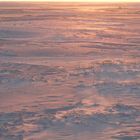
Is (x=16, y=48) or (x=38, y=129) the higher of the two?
(x=16, y=48)

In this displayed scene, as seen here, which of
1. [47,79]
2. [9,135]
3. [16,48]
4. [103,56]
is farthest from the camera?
[16,48]

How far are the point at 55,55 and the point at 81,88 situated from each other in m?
6.20

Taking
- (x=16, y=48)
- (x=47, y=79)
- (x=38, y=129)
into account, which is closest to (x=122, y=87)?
(x=47, y=79)

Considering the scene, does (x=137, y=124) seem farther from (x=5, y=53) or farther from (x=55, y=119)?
(x=5, y=53)

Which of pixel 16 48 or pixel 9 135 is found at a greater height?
pixel 16 48

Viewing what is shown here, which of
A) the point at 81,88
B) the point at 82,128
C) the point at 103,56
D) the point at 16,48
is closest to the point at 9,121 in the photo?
the point at 82,128

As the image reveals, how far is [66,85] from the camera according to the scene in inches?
474

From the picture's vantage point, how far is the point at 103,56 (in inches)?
683

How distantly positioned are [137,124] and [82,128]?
1.00 m

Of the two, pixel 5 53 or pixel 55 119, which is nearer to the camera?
pixel 55 119

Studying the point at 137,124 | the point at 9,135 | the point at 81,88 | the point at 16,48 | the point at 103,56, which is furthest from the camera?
the point at 16,48

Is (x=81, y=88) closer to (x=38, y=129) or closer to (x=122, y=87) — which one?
(x=122, y=87)

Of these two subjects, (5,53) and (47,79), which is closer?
(47,79)

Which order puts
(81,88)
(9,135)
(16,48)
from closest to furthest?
(9,135), (81,88), (16,48)
